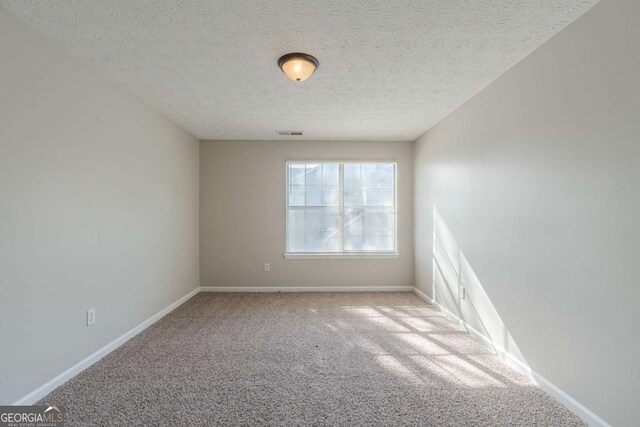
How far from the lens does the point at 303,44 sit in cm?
207

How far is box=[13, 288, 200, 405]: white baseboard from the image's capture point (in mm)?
1881

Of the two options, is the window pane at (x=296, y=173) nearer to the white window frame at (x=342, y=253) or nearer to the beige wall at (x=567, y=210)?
the white window frame at (x=342, y=253)

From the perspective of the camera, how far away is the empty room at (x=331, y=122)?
1691 mm

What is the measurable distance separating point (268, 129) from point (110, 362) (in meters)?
3.15

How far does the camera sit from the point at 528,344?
220cm

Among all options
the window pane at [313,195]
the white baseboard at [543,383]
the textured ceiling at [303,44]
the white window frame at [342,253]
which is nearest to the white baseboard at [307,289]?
the white window frame at [342,253]

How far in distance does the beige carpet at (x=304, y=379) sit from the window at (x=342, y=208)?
5.10ft

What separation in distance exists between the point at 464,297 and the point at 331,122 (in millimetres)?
2626

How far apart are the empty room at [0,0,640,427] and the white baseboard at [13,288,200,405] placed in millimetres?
17

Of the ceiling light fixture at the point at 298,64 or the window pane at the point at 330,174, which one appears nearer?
the ceiling light fixture at the point at 298,64

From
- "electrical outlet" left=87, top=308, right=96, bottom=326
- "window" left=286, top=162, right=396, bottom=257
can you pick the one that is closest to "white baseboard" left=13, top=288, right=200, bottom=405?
"electrical outlet" left=87, top=308, right=96, bottom=326

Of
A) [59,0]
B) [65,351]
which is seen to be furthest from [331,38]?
[65,351]

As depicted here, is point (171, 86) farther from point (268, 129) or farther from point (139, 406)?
point (139, 406)

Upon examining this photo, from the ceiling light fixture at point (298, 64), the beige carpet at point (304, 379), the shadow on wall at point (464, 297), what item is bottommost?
the beige carpet at point (304, 379)
